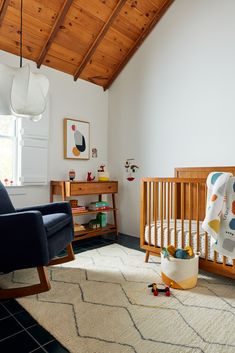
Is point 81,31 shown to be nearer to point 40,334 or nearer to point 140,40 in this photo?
point 140,40

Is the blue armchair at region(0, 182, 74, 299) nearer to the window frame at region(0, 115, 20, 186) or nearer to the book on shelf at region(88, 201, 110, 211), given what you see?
the window frame at region(0, 115, 20, 186)

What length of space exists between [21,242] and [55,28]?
94.8 inches

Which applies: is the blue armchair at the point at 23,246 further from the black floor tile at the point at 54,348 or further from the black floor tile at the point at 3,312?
the black floor tile at the point at 54,348

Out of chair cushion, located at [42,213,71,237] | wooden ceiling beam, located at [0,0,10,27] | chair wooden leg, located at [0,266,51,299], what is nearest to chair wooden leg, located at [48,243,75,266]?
chair cushion, located at [42,213,71,237]

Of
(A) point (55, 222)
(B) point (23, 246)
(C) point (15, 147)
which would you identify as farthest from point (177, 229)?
(C) point (15, 147)

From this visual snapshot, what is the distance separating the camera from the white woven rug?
1.25 m

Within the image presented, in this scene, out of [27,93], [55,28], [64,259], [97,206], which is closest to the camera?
[27,93]

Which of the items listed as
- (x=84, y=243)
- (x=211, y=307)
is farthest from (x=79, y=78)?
(x=211, y=307)

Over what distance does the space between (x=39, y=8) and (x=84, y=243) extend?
2745 mm

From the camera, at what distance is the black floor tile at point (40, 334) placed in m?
1.28

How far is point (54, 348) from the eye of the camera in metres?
1.22

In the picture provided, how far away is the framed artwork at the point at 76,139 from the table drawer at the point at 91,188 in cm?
54

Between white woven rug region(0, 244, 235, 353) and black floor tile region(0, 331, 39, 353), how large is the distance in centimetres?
11

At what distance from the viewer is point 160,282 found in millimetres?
1952
